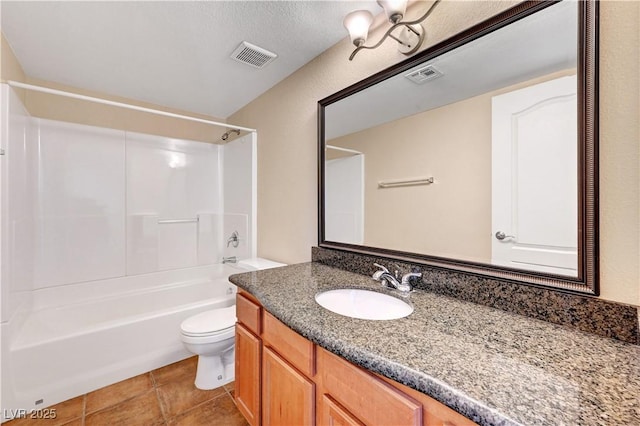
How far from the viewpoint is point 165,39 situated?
1.71 m

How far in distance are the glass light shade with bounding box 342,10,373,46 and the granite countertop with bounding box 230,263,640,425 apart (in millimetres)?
1261

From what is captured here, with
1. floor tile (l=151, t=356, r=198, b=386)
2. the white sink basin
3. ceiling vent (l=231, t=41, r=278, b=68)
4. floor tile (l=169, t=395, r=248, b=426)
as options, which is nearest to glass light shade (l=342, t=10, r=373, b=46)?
ceiling vent (l=231, t=41, r=278, b=68)

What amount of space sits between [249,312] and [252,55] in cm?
168

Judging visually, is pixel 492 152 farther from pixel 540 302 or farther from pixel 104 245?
pixel 104 245

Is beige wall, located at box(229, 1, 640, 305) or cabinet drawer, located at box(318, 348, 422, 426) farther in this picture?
beige wall, located at box(229, 1, 640, 305)

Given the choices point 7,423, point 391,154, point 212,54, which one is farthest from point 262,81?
point 7,423

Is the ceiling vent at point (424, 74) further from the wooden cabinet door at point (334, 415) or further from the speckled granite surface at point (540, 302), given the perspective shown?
the wooden cabinet door at point (334, 415)

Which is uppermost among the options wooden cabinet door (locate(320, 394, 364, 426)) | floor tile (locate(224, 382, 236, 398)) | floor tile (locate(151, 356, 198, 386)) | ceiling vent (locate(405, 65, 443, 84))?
ceiling vent (locate(405, 65, 443, 84))

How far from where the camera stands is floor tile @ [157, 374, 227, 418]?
5.46ft

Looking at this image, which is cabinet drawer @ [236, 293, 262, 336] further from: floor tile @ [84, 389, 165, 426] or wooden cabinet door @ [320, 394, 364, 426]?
floor tile @ [84, 389, 165, 426]

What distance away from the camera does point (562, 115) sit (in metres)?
0.87

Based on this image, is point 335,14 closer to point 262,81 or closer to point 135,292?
point 262,81

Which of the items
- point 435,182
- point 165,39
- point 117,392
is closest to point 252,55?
point 165,39

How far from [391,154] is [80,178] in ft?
9.03
